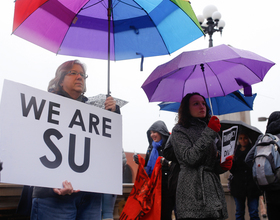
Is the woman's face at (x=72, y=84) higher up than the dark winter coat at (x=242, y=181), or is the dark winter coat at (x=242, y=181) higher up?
the woman's face at (x=72, y=84)

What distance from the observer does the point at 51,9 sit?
285cm

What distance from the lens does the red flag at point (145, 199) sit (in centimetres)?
357

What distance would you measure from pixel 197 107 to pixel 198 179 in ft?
2.63

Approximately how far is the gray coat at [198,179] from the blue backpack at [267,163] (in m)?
0.93

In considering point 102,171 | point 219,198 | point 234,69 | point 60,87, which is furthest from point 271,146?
point 60,87

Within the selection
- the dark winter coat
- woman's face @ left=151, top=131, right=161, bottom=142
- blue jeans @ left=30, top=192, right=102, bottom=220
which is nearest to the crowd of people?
blue jeans @ left=30, top=192, right=102, bottom=220

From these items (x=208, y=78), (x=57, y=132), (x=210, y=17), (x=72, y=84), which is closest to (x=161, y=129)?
(x=208, y=78)

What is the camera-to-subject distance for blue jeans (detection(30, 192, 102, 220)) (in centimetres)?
206

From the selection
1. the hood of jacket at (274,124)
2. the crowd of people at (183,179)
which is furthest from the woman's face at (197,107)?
the hood of jacket at (274,124)

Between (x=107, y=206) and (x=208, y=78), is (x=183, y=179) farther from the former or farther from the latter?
(x=208, y=78)

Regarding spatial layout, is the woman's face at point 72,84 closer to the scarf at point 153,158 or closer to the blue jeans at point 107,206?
the blue jeans at point 107,206

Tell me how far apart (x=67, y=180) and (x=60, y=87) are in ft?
2.65

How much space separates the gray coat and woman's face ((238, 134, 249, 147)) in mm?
2671

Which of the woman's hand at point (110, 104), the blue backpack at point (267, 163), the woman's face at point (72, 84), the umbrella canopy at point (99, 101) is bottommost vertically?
the blue backpack at point (267, 163)
